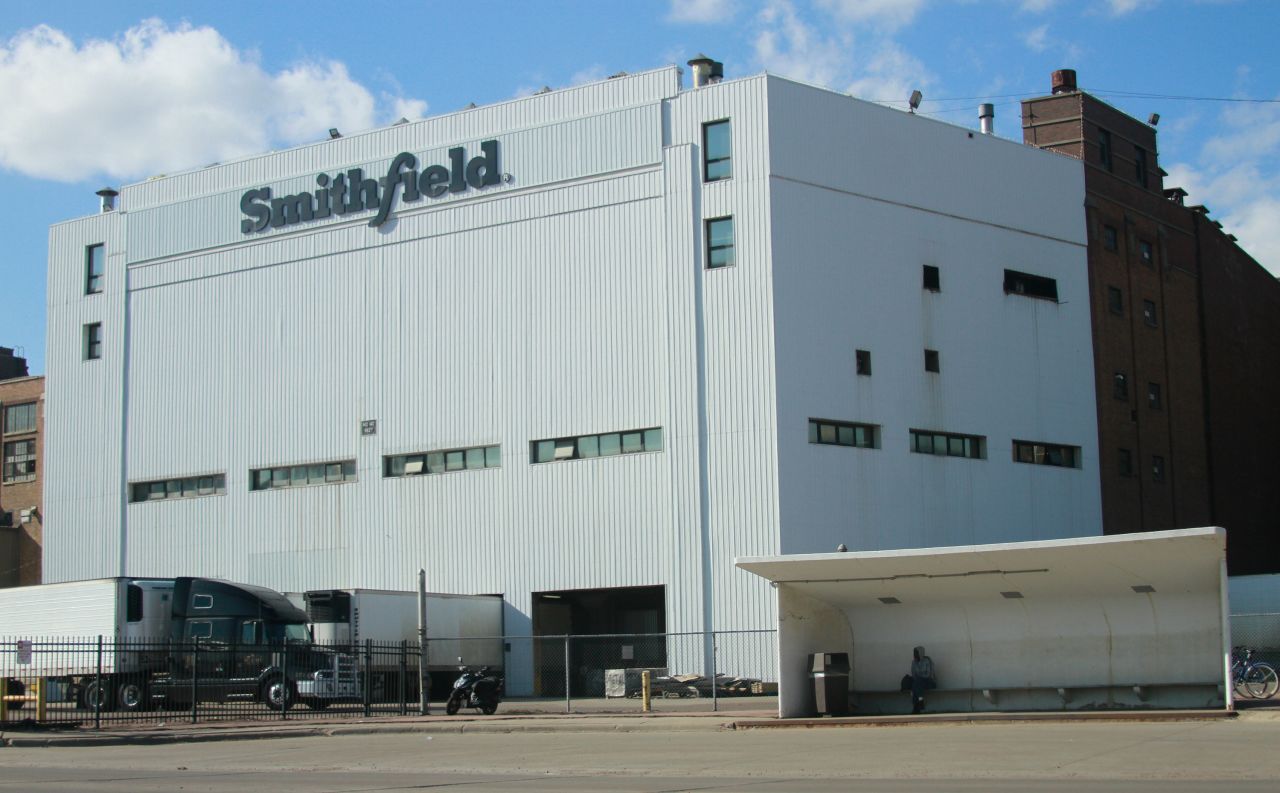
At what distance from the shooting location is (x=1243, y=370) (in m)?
65.2

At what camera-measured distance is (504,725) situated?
1264 inches

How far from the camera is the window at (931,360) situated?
156 ft

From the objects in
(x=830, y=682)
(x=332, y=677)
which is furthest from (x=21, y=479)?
(x=830, y=682)

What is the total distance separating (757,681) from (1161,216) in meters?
29.4

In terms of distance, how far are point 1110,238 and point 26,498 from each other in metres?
49.9

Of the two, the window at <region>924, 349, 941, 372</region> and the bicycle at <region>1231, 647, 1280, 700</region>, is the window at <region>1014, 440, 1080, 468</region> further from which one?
the bicycle at <region>1231, 647, 1280, 700</region>

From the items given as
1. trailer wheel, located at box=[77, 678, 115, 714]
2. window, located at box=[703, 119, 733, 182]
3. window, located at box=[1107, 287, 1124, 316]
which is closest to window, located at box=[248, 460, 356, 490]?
trailer wheel, located at box=[77, 678, 115, 714]

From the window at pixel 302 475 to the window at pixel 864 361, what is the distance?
1788 centimetres

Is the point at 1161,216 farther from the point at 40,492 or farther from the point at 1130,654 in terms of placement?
the point at 40,492

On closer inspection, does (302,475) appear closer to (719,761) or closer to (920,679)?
(920,679)

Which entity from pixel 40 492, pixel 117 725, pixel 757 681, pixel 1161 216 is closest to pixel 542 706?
pixel 757 681

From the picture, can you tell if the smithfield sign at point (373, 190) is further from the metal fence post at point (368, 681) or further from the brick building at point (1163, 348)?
the brick building at point (1163, 348)

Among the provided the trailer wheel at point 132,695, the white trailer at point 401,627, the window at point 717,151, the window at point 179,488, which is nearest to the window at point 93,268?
the window at point 179,488

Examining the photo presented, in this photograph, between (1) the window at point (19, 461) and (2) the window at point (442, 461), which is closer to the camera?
(2) the window at point (442, 461)
